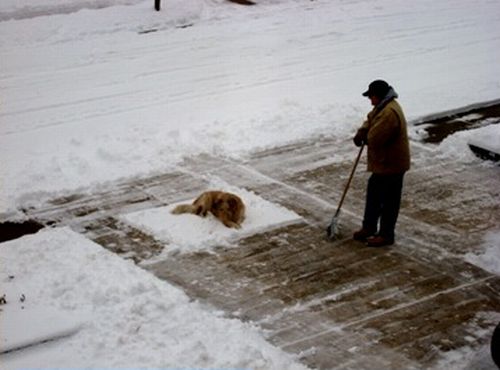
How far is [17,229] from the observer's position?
9.52m

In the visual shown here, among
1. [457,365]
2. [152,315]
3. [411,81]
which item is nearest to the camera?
[457,365]

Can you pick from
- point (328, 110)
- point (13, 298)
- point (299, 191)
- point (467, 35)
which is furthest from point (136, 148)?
point (467, 35)

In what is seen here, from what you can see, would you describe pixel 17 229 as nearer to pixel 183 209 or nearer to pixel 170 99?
pixel 183 209

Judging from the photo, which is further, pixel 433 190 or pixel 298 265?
pixel 433 190

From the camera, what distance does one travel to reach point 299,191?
1073 cm

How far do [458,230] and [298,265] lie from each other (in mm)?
2110

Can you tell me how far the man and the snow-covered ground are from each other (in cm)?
103

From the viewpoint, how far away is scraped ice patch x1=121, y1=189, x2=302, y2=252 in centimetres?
916

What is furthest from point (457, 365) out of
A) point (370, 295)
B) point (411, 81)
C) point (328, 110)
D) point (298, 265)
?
point (411, 81)

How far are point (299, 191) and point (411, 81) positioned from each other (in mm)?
6179

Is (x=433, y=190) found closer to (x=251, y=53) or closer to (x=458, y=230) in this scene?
(x=458, y=230)

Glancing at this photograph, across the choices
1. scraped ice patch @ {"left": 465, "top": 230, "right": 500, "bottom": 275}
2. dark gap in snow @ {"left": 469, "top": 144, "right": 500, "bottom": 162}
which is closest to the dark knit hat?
scraped ice patch @ {"left": 465, "top": 230, "right": 500, "bottom": 275}

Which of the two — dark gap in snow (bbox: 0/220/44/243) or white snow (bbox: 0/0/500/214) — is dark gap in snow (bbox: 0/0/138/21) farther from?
dark gap in snow (bbox: 0/220/44/243)

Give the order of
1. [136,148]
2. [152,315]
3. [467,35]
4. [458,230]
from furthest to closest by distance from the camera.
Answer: [467,35], [136,148], [458,230], [152,315]
